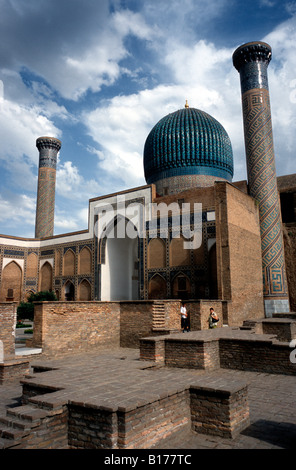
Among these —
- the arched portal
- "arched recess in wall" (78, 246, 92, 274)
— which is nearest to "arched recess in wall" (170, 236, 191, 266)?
the arched portal

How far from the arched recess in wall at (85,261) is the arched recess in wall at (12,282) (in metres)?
4.31

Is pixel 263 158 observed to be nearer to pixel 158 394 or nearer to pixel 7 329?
pixel 7 329

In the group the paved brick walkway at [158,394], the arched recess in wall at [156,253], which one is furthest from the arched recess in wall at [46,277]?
the paved brick walkway at [158,394]

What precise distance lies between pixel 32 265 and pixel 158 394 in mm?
18121

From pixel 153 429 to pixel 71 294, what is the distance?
51.8 ft

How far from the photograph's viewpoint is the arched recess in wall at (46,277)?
1900cm

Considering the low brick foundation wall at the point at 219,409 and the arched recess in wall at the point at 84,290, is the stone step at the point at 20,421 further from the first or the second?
the arched recess in wall at the point at 84,290

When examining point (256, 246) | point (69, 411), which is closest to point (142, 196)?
point (256, 246)

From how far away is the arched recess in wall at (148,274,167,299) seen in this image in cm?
1362

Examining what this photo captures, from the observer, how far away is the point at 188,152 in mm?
17656

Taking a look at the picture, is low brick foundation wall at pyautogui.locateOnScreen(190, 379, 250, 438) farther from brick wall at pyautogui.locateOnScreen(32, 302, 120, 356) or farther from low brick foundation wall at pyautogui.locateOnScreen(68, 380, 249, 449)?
brick wall at pyautogui.locateOnScreen(32, 302, 120, 356)

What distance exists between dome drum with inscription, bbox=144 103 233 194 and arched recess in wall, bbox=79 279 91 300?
5.77 metres

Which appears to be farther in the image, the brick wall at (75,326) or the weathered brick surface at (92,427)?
the brick wall at (75,326)

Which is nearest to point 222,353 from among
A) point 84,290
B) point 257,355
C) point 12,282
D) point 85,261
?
point 257,355
